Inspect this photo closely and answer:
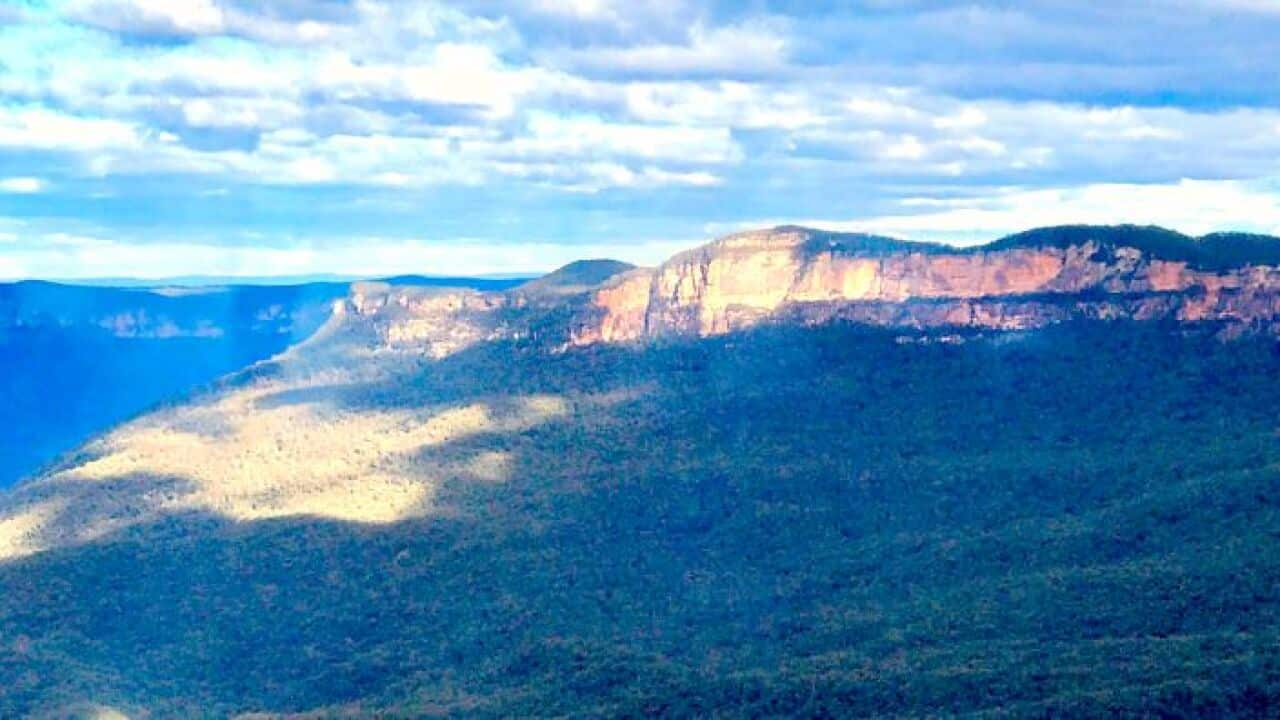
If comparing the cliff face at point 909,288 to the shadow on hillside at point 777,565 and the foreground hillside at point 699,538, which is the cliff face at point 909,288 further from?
the shadow on hillside at point 777,565

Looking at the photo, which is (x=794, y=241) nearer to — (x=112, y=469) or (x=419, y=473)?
(x=419, y=473)

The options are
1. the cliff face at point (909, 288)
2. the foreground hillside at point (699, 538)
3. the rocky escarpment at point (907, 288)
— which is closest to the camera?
the foreground hillside at point (699, 538)

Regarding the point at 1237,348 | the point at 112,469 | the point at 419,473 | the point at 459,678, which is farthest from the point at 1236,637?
the point at 112,469

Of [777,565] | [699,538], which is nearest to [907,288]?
[699,538]

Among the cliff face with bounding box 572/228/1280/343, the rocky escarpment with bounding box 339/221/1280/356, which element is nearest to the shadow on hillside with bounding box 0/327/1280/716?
the cliff face with bounding box 572/228/1280/343

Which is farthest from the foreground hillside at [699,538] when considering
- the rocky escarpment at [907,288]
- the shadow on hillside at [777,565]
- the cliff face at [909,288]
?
the rocky escarpment at [907,288]

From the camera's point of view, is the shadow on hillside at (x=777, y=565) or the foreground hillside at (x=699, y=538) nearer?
the shadow on hillside at (x=777, y=565)

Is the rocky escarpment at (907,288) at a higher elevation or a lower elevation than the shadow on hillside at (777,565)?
higher
